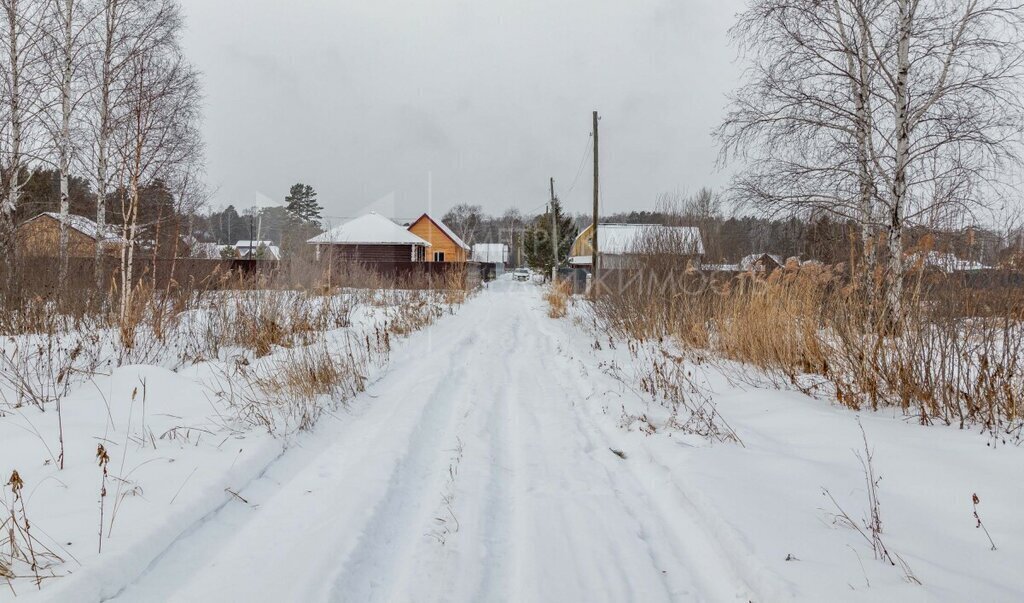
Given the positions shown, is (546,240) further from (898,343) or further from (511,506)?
(511,506)

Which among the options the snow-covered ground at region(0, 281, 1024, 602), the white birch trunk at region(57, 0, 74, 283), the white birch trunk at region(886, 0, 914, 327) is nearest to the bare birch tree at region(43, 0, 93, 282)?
the white birch trunk at region(57, 0, 74, 283)

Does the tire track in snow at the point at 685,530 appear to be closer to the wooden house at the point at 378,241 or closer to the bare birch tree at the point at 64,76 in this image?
the bare birch tree at the point at 64,76

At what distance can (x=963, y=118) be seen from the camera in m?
7.40

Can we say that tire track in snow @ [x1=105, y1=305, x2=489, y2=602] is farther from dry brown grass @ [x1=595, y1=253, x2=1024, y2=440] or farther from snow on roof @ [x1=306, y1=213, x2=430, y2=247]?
snow on roof @ [x1=306, y1=213, x2=430, y2=247]

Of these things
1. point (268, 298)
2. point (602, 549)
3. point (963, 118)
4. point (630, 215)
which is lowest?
point (602, 549)

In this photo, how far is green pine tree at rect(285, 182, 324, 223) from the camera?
208ft

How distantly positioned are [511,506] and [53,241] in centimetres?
1280

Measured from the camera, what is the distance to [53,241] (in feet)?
33.0

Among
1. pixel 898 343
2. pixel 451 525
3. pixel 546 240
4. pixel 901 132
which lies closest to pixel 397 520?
pixel 451 525

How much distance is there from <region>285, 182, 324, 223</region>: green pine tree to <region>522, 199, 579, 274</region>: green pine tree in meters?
36.8

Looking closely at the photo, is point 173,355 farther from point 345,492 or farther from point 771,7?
point 771,7

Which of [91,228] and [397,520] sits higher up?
[91,228]

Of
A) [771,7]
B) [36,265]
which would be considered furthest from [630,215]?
[36,265]

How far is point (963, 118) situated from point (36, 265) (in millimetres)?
15741
